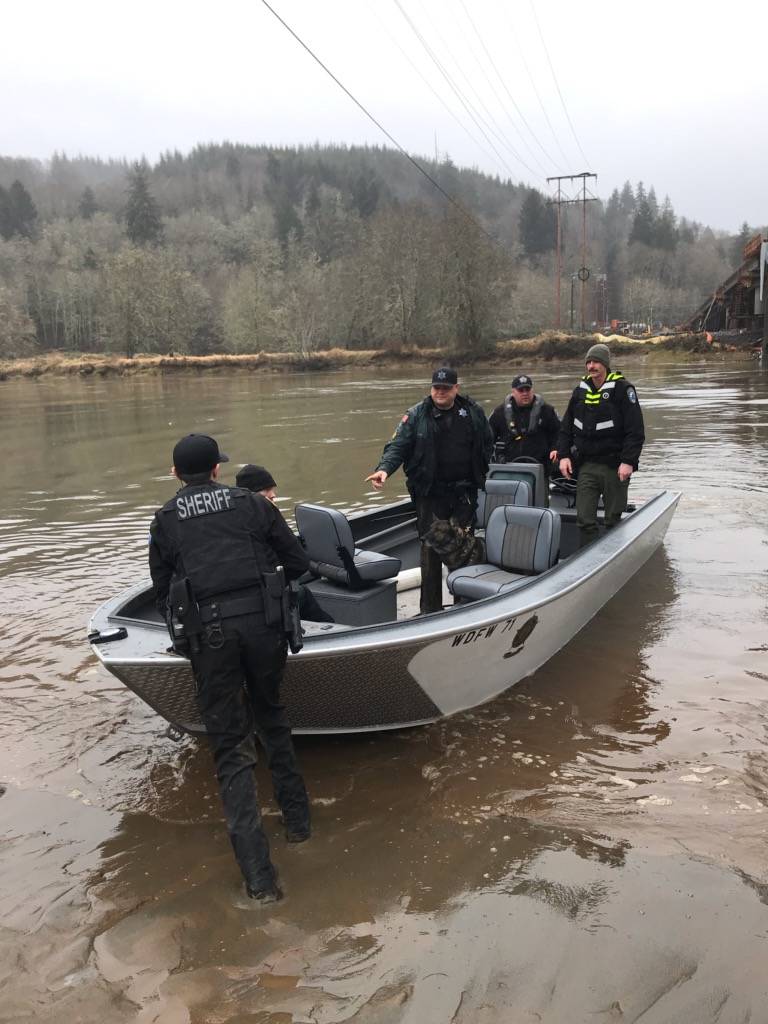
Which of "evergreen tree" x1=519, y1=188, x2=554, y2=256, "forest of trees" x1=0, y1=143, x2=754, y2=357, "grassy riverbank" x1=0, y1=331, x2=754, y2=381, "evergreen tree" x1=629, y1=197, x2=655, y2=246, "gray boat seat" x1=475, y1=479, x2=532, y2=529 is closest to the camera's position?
"gray boat seat" x1=475, y1=479, x2=532, y2=529

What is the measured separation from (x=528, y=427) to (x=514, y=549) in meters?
2.08

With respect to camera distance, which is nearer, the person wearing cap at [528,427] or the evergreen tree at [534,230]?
the person wearing cap at [528,427]

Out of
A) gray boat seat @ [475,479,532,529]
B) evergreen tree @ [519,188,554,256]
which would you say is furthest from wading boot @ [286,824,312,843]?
evergreen tree @ [519,188,554,256]

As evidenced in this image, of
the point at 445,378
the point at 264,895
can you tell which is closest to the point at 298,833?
the point at 264,895

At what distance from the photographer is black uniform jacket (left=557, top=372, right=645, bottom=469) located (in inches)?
233

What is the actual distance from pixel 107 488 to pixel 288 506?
3.40m

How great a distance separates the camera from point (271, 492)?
3.99 meters

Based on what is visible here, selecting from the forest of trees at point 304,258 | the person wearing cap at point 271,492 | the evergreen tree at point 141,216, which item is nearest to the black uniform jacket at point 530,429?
the person wearing cap at point 271,492

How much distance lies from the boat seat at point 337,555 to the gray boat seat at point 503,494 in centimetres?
142

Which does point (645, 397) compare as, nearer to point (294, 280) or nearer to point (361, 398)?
point (361, 398)

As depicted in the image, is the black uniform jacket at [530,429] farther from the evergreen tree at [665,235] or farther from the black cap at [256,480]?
the evergreen tree at [665,235]

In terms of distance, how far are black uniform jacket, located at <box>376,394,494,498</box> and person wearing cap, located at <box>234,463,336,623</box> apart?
997 mm

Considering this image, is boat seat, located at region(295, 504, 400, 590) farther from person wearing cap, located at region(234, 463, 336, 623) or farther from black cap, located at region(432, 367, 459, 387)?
black cap, located at region(432, 367, 459, 387)

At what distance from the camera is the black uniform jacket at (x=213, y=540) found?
9.69 feet
